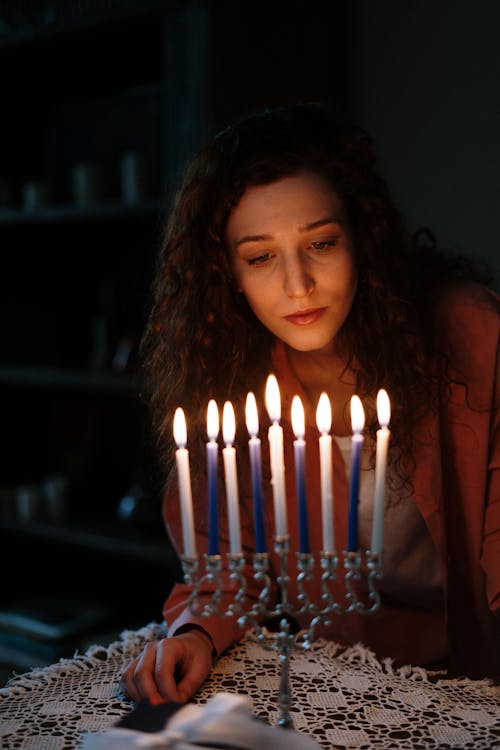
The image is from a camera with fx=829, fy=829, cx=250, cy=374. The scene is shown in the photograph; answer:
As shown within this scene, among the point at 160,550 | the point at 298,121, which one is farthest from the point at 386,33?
the point at 160,550

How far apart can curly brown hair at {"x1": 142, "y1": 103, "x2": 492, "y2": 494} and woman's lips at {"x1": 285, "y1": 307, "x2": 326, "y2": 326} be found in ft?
0.46

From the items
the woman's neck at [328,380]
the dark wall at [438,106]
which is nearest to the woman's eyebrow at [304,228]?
the woman's neck at [328,380]

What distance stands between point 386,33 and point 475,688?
6.07 feet

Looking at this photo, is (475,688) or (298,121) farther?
(298,121)

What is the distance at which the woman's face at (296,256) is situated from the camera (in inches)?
46.8

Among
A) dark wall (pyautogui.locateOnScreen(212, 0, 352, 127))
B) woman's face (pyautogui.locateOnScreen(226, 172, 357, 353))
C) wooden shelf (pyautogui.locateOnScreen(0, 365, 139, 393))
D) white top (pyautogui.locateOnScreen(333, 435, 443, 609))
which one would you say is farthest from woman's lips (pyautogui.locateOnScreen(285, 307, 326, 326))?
wooden shelf (pyautogui.locateOnScreen(0, 365, 139, 393))

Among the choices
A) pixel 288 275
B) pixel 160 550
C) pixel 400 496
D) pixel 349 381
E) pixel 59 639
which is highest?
pixel 288 275

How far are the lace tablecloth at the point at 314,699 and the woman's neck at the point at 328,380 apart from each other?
1.36ft

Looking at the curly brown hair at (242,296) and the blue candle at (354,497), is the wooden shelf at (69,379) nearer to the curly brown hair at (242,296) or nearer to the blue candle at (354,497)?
the curly brown hair at (242,296)

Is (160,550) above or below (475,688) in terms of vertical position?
below

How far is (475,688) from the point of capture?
103 cm

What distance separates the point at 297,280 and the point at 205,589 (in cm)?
48

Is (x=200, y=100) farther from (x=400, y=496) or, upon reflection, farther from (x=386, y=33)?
(x=400, y=496)

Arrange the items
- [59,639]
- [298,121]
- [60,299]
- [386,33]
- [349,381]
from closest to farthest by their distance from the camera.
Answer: [298,121]
[349,381]
[386,33]
[59,639]
[60,299]
